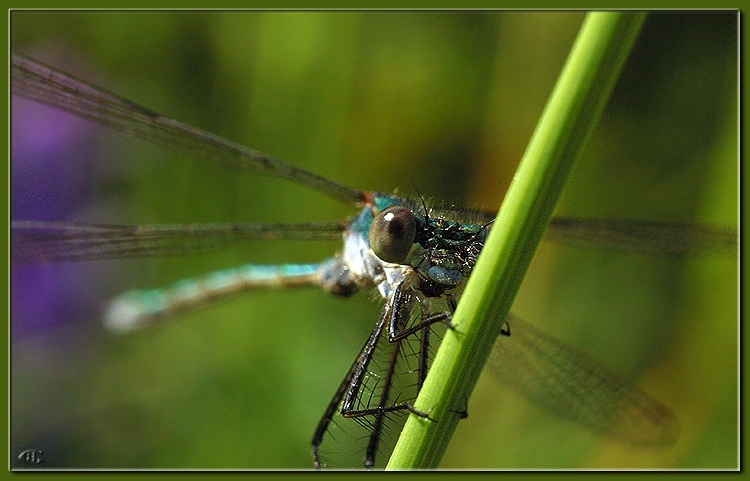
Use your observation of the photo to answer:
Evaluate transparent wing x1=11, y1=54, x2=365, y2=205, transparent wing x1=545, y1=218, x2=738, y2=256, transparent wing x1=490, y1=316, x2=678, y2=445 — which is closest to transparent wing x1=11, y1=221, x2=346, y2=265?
transparent wing x1=11, y1=54, x2=365, y2=205

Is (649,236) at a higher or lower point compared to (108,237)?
higher

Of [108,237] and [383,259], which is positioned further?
[108,237]

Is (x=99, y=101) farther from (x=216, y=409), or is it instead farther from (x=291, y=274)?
(x=216, y=409)

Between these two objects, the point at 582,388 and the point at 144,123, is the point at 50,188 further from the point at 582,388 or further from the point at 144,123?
the point at 582,388

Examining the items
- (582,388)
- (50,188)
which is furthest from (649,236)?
(50,188)

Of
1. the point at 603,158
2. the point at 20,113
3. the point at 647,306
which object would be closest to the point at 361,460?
the point at 647,306

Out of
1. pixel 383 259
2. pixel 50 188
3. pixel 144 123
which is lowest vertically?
pixel 50 188
